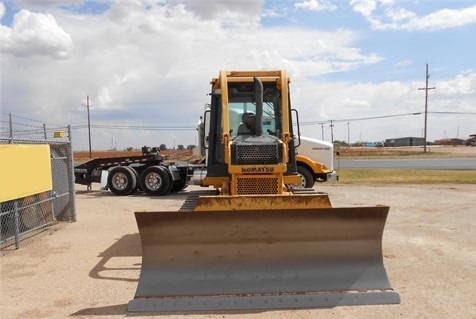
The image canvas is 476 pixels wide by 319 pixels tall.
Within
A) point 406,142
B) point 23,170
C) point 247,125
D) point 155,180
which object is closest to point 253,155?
point 247,125

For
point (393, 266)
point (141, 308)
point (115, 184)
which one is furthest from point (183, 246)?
point (115, 184)

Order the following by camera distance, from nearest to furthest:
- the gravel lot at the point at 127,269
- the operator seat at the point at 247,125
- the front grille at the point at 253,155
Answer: the gravel lot at the point at 127,269, the front grille at the point at 253,155, the operator seat at the point at 247,125

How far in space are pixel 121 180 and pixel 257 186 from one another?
36.5 ft

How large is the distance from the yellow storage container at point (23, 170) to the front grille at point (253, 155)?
3924 mm

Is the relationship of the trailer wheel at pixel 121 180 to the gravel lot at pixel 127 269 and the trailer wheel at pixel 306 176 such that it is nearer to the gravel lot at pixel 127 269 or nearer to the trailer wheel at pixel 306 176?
the gravel lot at pixel 127 269

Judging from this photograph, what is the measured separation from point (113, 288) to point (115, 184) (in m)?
11.4

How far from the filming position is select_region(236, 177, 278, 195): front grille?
6.68m

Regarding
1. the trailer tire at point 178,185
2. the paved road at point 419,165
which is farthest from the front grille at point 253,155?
the paved road at point 419,165

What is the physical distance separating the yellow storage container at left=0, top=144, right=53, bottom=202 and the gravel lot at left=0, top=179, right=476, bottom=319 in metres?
1.01

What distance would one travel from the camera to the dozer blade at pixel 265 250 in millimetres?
5383

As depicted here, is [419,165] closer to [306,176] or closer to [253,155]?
[306,176]

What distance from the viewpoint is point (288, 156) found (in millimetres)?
7262

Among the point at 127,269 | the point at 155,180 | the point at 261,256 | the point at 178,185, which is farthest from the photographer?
the point at 178,185

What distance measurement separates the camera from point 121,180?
55.4 ft
